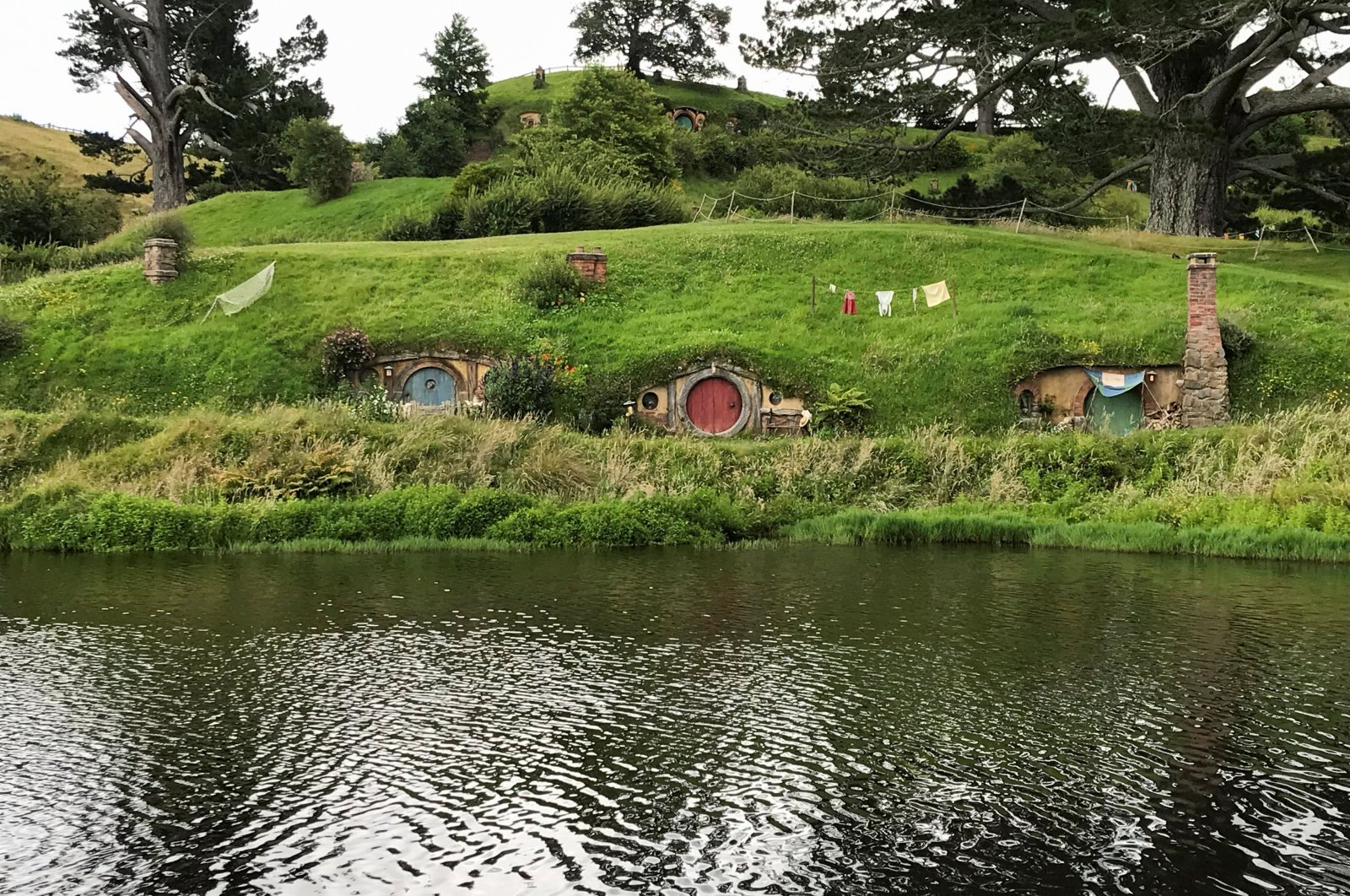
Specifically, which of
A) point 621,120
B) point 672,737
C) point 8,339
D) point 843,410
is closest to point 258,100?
point 621,120

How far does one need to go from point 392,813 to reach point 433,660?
173 inches

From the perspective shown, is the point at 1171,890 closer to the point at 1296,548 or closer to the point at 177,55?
the point at 1296,548

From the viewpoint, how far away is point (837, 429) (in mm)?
29125

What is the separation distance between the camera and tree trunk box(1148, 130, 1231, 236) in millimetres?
40031

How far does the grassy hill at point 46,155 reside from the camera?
77.9 m

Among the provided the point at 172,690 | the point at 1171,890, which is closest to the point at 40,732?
the point at 172,690

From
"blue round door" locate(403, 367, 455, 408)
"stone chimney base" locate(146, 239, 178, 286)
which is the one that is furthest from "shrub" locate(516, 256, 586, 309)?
"stone chimney base" locate(146, 239, 178, 286)

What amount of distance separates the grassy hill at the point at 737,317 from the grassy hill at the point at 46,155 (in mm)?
42232

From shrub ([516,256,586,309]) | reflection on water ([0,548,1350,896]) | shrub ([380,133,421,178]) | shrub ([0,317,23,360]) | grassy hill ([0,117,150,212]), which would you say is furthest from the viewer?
grassy hill ([0,117,150,212])

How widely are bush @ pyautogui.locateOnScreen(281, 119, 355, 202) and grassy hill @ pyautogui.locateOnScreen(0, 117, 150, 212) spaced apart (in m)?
20.2

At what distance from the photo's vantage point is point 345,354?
106 feet

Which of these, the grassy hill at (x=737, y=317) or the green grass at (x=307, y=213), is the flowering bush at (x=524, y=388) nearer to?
the grassy hill at (x=737, y=317)

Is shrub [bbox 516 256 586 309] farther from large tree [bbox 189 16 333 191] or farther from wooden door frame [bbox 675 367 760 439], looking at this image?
large tree [bbox 189 16 333 191]

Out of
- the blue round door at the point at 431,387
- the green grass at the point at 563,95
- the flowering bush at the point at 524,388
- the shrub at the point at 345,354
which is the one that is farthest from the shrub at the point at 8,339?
the green grass at the point at 563,95
